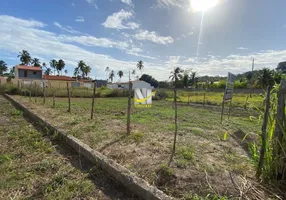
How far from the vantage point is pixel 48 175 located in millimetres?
2297

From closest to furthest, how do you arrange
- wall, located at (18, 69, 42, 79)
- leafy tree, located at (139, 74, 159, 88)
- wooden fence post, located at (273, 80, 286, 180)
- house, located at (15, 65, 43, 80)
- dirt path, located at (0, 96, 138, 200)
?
1. wooden fence post, located at (273, 80, 286, 180)
2. dirt path, located at (0, 96, 138, 200)
3. house, located at (15, 65, 43, 80)
4. wall, located at (18, 69, 42, 79)
5. leafy tree, located at (139, 74, 159, 88)

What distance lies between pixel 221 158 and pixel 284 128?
117 cm

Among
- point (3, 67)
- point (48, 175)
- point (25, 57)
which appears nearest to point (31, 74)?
point (25, 57)

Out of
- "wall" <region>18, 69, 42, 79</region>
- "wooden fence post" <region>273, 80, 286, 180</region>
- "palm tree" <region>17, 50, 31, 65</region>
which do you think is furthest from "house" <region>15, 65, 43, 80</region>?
"wooden fence post" <region>273, 80, 286, 180</region>

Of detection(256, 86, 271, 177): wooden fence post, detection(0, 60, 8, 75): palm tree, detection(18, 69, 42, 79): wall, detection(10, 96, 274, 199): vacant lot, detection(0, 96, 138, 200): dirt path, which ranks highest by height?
detection(0, 60, 8, 75): palm tree

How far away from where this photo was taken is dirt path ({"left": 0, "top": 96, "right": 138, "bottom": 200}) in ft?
6.31

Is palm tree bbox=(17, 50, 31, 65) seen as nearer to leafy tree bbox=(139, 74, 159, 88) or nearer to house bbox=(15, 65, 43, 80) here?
house bbox=(15, 65, 43, 80)

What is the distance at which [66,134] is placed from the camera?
3.59m

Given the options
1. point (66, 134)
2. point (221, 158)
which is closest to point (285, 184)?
point (221, 158)

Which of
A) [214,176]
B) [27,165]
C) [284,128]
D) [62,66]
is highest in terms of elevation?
[62,66]

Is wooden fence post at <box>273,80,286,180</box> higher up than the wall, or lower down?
lower down

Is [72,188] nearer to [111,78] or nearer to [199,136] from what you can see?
[199,136]

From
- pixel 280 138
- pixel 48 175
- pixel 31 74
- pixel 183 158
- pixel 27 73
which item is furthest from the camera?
pixel 31 74

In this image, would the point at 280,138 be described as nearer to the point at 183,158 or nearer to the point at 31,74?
the point at 183,158
